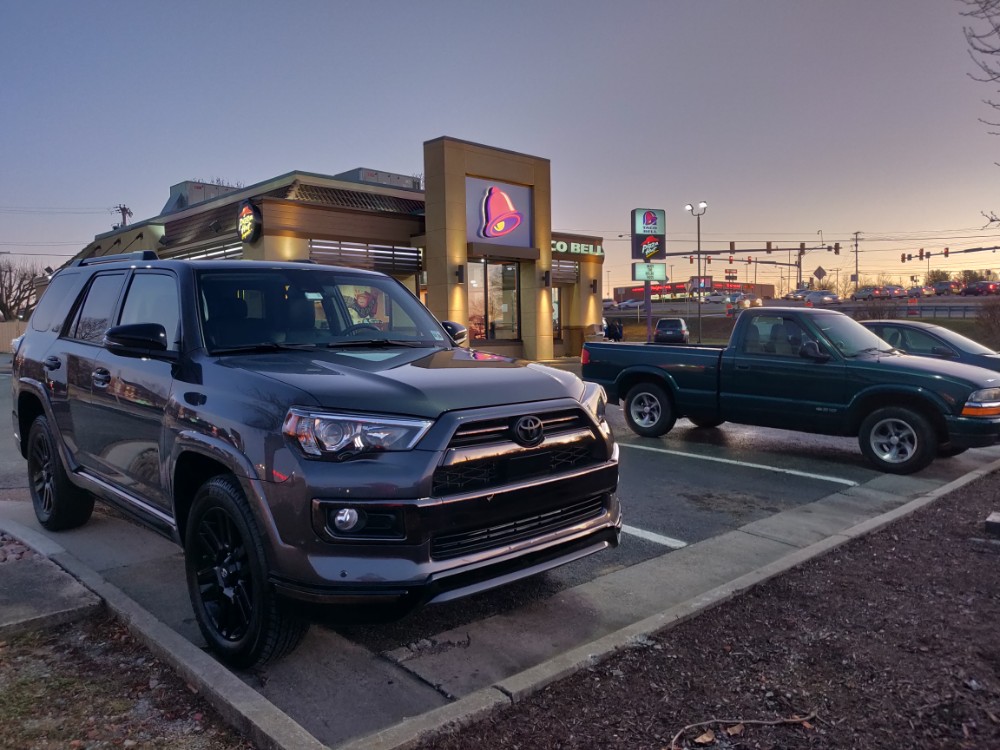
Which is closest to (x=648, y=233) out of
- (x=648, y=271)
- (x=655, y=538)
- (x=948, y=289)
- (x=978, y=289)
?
(x=648, y=271)

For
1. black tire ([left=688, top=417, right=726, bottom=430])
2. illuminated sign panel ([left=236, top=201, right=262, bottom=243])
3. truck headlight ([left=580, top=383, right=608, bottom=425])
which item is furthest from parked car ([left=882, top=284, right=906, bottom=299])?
truck headlight ([left=580, top=383, right=608, bottom=425])

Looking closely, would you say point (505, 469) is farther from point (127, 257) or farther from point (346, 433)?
point (127, 257)

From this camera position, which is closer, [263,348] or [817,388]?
[263,348]

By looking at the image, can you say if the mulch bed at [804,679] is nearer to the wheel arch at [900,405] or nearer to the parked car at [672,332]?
the wheel arch at [900,405]

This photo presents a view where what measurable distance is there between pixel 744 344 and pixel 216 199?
25.3 metres

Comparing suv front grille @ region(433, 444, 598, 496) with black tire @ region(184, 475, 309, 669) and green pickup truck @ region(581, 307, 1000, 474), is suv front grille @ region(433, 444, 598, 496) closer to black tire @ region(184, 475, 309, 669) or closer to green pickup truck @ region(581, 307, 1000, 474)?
black tire @ region(184, 475, 309, 669)

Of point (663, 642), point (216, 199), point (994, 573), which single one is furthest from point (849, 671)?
point (216, 199)

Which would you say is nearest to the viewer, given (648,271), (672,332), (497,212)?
(497,212)

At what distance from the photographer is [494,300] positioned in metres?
27.2

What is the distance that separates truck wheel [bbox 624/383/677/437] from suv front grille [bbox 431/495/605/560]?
6.56m

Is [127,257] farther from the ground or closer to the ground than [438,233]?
closer to the ground

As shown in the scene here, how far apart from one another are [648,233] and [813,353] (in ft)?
99.8

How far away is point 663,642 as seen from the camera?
12.3 feet

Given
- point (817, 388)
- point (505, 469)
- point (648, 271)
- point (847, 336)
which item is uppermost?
point (648, 271)
